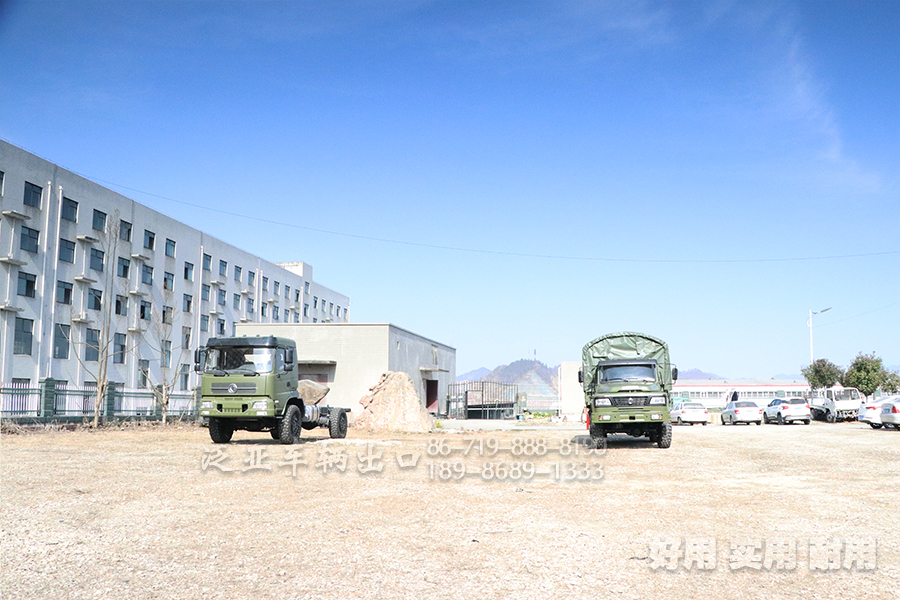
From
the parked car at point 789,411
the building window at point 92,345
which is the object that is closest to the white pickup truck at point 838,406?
the parked car at point 789,411

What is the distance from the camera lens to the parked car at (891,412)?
101 feet

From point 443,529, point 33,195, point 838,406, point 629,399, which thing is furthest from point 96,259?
point 443,529

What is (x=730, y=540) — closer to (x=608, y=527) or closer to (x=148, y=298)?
(x=608, y=527)

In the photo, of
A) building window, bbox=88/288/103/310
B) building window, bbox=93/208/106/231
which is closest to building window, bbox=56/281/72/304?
building window, bbox=88/288/103/310

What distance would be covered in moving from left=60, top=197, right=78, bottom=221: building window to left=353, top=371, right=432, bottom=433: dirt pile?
91.3ft

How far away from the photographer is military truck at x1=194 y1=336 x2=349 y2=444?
1819 centimetres

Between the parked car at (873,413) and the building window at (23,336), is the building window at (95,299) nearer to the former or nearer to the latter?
the building window at (23,336)

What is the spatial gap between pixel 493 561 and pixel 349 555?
133 cm

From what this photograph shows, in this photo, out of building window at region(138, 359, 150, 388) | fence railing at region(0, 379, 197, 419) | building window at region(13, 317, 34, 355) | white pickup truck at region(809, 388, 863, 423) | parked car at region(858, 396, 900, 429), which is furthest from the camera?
building window at region(138, 359, 150, 388)

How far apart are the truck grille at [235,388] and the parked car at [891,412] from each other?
2653cm

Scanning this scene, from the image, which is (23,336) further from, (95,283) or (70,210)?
(70,210)

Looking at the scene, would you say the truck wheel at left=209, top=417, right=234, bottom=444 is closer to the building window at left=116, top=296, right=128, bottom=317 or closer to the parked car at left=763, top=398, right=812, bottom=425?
the parked car at left=763, top=398, right=812, bottom=425

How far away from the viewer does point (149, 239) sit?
58312mm

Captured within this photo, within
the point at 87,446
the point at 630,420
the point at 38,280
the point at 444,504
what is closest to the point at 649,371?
the point at 630,420
